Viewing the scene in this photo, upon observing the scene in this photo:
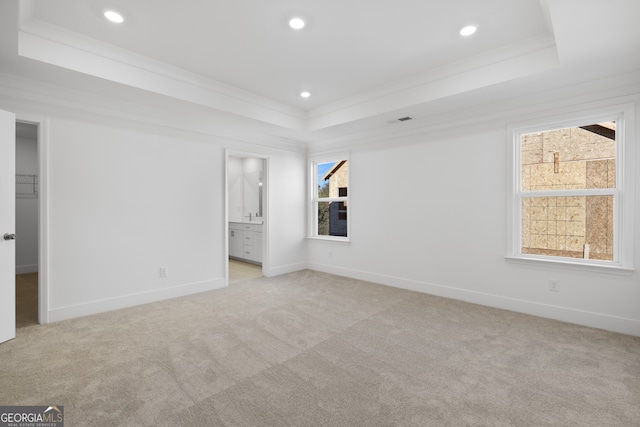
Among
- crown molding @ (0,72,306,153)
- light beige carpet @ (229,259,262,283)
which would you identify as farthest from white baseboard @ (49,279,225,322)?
crown molding @ (0,72,306,153)

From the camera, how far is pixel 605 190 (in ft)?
10.1

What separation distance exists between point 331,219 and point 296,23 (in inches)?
141

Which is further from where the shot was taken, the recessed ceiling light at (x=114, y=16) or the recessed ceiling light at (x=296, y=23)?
the recessed ceiling light at (x=296, y=23)

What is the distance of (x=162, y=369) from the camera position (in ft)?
7.34

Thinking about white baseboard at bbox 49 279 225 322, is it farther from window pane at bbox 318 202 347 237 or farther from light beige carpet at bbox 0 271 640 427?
window pane at bbox 318 202 347 237

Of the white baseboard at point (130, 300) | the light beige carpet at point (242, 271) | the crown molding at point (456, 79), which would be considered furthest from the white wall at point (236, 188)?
the crown molding at point (456, 79)

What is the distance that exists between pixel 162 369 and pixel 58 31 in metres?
2.93

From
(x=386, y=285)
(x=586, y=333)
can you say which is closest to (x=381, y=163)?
(x=386, y=285)

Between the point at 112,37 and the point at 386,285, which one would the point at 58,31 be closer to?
the point at 112,37

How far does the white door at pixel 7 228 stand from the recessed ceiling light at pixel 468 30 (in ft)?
13.2

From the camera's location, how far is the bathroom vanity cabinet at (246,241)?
6.14m

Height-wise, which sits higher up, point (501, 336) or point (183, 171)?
point (183, 171)

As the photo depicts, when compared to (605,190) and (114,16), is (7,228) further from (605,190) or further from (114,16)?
(605,190)

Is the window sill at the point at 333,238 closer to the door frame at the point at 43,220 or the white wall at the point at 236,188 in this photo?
the white wall at the point at 236,188
